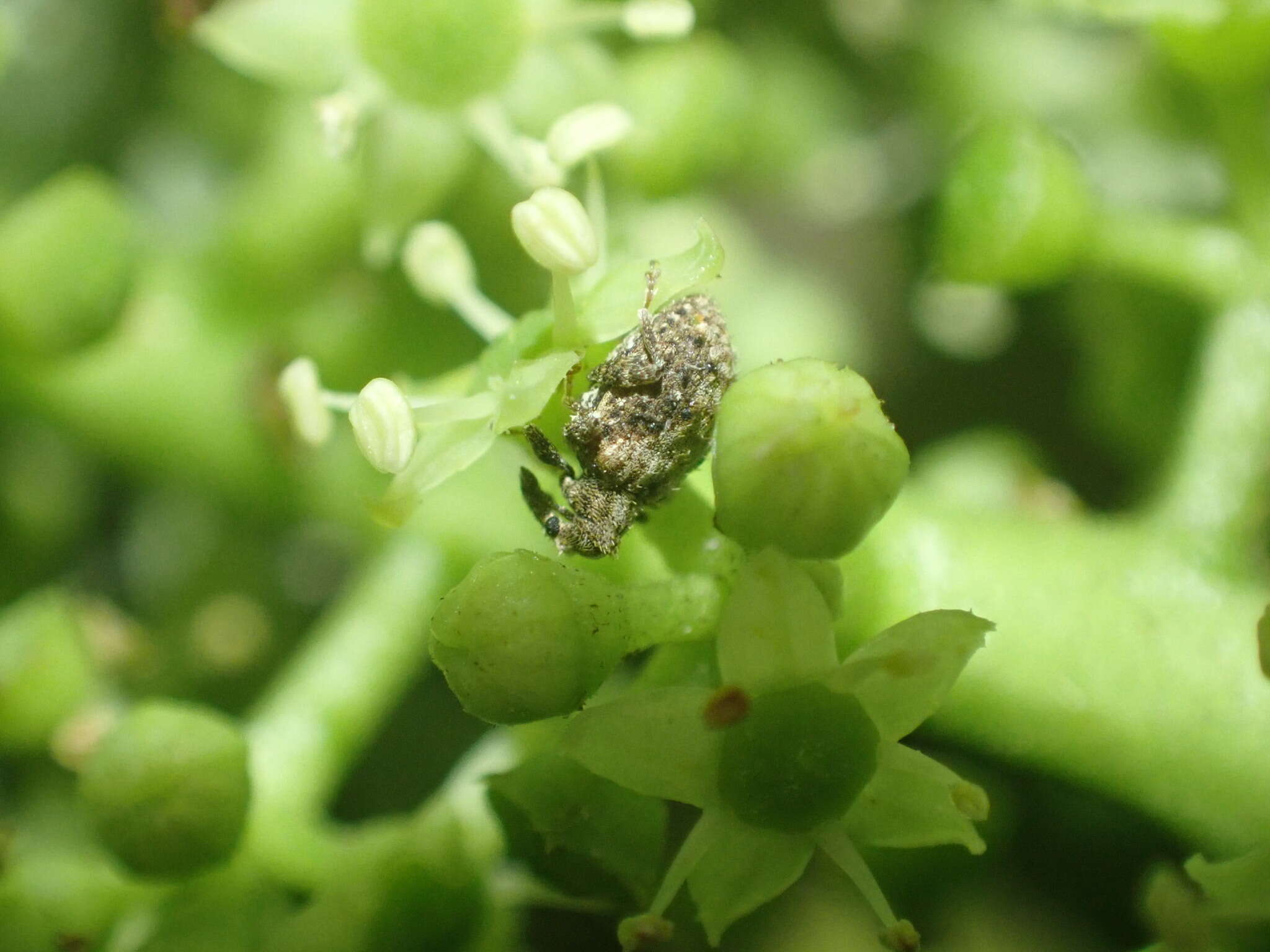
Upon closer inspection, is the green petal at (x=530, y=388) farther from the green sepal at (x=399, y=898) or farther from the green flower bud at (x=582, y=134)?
the green sepal at (x=399, y=898)

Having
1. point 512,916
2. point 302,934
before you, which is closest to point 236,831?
point 302,934

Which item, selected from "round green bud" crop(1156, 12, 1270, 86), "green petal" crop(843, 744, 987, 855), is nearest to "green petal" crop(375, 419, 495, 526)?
"green petal" crop(843, 744, 987, 855)

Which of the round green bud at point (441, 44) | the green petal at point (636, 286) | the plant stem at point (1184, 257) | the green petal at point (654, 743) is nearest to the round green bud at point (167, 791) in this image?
the green petal at point (654, 743)

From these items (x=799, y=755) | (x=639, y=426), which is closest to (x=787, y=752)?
(x=799, y=755)

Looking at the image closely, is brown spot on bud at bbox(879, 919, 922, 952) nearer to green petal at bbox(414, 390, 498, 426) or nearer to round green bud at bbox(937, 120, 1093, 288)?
green petal at bbox(414, 390, 498, 426)

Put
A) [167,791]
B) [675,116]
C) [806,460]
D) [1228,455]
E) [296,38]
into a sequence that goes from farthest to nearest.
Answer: [675,116], [296,38], [1228,455], [167,791], [806,460]

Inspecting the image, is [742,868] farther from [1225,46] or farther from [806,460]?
[1225,46]

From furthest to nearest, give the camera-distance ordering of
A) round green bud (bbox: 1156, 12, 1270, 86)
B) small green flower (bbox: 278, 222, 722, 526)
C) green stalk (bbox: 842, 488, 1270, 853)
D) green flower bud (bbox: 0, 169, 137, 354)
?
green flower bud (bbox: 0, 169, 137, 354) → round green bud (bbox: 1156, 12, 1270, 86) → green stalk (bbox: 842, 488, 1270, 853) → small green flower (bbox: 278, 222, 722, 526)

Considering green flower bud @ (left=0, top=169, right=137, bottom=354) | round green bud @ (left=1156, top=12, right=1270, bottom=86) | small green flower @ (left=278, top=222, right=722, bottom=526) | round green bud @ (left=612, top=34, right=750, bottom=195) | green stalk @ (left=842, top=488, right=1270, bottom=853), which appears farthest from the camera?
round green bud @ (left=612, top=34, right=750, bottom=195)
